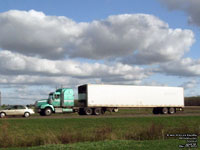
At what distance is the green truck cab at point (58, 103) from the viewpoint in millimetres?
37969

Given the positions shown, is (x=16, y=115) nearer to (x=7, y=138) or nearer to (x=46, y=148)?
(x=7, y=138)

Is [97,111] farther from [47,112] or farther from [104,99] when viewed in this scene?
[47,112]

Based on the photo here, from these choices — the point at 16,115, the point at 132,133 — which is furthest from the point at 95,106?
the point at 132,133

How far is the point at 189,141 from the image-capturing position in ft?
29.8

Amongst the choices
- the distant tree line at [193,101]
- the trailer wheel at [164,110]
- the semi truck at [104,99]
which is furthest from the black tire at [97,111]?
the distant tree line at [193,101]

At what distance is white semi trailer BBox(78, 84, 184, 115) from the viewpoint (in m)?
39.4

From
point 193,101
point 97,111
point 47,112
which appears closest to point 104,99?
point 97,111

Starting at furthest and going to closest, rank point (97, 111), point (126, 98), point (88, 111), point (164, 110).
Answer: point (164, 110) < point (126, 98) < point (97, 111) < point (88, 111)

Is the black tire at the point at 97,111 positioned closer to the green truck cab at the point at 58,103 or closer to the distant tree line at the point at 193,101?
the green truck cab at the point at 58,103

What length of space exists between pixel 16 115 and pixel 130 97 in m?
15.1

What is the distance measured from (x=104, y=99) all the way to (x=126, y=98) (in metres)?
3.12

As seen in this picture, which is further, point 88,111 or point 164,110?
point 164,110

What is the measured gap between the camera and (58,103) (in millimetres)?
38688

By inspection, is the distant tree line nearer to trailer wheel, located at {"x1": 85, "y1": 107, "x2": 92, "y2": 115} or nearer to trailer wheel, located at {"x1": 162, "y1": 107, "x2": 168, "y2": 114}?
trailer wheel, located at {"x1": 162, "y1": 107, "x2": 168, "y2": 114}
